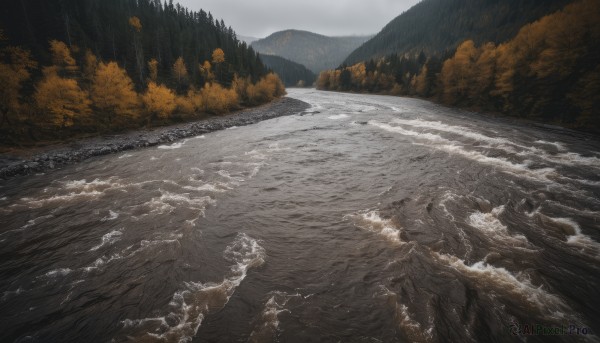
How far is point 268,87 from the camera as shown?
254 ft

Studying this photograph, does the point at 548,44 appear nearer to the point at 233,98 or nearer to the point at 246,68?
the point at 233,98

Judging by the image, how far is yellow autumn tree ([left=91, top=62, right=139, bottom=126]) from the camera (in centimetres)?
3719

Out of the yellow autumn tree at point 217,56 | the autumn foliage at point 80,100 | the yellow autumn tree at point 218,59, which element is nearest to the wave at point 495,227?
the autumn foliage at point 80,100

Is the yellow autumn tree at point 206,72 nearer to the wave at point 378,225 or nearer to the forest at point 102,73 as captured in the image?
the forest at point 102,73

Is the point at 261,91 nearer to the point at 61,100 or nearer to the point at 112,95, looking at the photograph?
the point at 112,95

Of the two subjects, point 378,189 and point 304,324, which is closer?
point 304,324

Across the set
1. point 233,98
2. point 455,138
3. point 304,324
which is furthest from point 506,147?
point 233,98

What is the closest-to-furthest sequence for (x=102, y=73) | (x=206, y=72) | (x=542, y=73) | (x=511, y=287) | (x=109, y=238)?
(x=511, y=287)
(x=109, y=238)
(x=542, y=73)
(x=102, y=73)
(x=206, y=72)

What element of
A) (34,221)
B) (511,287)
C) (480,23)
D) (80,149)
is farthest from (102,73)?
(480,23)

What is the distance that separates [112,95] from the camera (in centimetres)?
3803

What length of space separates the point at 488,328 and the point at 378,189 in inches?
407

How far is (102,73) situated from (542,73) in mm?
64332

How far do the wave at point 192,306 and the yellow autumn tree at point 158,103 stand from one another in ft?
134

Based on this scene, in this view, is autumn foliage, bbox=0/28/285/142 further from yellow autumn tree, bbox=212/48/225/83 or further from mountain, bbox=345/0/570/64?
mountain, bbox=345/0/570/64
